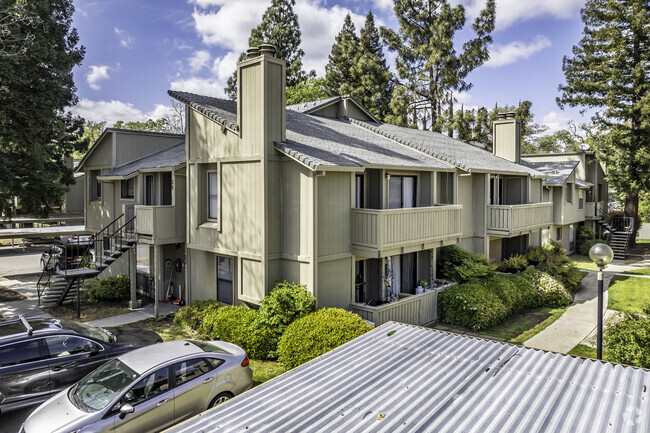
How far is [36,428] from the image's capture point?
23.0ft

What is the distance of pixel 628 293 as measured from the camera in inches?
806

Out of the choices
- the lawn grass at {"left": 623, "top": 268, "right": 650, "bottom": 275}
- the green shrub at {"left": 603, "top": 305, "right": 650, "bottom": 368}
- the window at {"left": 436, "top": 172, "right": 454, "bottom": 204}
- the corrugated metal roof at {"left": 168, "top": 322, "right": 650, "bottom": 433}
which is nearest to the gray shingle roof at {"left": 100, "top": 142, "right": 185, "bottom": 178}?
the window at {"left": 436, "top": 172, "right": 454, "bottom": 204}

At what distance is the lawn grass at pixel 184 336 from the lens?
1107cm

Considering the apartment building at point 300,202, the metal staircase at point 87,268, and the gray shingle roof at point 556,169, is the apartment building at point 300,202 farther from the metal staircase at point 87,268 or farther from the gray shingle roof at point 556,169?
the gray shingle roof at point 556,169

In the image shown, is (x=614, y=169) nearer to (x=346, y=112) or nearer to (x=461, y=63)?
(x=461, y=63)

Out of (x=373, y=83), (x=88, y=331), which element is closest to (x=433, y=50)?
(x=373, y=83)

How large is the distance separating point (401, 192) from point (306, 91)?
26608 mm

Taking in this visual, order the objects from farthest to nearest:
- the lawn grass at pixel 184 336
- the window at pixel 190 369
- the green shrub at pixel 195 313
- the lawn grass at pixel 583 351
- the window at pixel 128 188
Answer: the window at pixel 128 188 → the green shrub at pixel 195 313 → the lawn grass at pixel 583 351 → the lawn grass at pixel 184 336 → the window at pixel 190 369

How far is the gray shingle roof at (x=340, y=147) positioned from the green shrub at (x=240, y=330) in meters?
5.05

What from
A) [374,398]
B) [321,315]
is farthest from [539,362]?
[321,315]

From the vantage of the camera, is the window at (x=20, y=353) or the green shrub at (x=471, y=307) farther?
the green shrub at (x=471, y=307)

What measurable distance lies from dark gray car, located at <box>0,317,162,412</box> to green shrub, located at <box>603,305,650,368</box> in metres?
11.9

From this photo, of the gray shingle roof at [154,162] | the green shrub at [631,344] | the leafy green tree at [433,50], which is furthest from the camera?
the leafy green tree at [433,50]

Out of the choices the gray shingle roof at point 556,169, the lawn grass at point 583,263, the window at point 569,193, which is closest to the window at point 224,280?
the lawn grass at point 583,263
